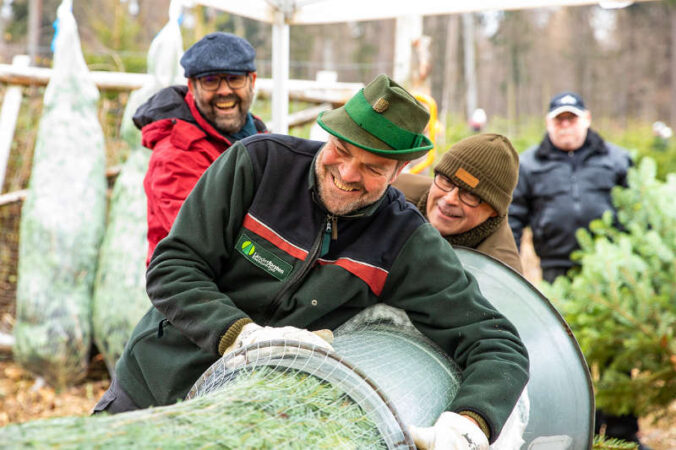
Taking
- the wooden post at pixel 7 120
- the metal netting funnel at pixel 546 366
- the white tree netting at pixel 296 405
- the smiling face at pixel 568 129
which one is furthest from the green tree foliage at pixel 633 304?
the wooden post at pixel 7 120

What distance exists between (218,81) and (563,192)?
9.40ft

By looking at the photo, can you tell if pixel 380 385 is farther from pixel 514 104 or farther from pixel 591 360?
pixel 514 104

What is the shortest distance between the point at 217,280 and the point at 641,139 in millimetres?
13942

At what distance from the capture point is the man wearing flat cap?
9.87 ft

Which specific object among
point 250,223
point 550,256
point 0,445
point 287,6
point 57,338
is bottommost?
point 57,338

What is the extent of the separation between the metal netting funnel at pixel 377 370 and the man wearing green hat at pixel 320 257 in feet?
0.20

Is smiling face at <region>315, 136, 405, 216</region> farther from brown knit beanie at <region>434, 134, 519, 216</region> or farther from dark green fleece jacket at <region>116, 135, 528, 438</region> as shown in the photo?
brown knit beanie at <region>434, 134, 519, 216</region>

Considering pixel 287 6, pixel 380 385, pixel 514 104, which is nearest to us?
Result: pixel 380 385

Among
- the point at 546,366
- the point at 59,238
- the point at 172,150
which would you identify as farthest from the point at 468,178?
the point at 59,238

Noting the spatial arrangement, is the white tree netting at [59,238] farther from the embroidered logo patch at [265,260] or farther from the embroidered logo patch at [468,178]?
the embroidered logo patch at [265,260]

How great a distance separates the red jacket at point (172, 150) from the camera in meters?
2.89

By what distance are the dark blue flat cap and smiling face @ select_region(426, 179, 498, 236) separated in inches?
41.2

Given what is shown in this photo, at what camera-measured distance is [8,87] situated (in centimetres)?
615

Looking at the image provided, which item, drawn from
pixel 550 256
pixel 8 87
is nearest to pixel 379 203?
pixel 550 256
